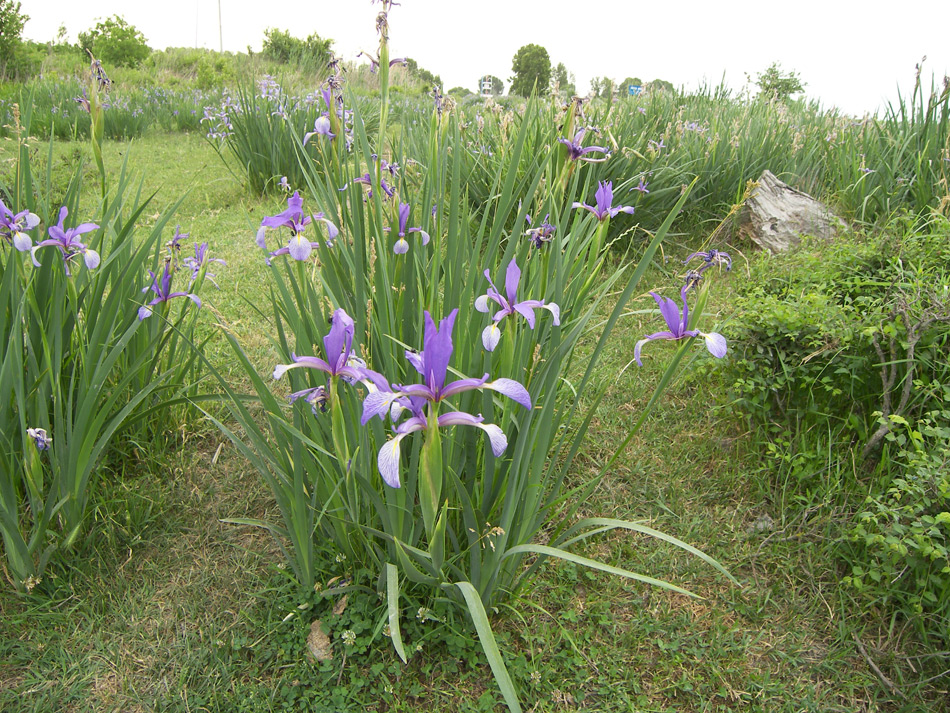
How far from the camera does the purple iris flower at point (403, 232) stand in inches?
63.7

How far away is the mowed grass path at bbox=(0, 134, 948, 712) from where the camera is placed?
5.29 ft

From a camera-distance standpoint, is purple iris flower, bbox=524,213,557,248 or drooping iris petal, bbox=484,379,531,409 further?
purple iris flower, bbox=524,213,557,248

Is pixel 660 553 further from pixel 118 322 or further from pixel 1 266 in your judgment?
pixel 1 266

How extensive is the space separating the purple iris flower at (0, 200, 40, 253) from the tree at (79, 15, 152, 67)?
23059 millimetres

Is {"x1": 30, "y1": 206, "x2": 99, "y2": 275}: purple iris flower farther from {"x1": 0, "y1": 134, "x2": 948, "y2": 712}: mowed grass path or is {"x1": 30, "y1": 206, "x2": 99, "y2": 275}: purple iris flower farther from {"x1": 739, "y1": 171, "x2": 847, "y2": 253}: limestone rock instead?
{"x1": 739, "y1": 171, "x2": 847, "y2": 253}: limestone rock

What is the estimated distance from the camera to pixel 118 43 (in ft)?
69.8

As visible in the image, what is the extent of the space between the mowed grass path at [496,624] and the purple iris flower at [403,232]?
0.52 meters

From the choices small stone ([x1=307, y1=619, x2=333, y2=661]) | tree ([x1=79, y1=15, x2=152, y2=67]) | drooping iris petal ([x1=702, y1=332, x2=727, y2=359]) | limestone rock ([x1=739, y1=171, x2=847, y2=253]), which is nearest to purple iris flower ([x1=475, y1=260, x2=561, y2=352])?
drooping iris petal ([x1=702, y1=332, x2=727, y2=359])

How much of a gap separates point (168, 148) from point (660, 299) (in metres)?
8.92

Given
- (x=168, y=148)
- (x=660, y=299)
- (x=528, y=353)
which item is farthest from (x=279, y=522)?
(x=168, y=148)

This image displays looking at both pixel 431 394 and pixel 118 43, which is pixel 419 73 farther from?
pixel 118 43

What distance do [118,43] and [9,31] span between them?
873 cm

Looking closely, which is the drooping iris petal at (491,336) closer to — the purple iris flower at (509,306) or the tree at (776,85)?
the purple iris flower at (509,306)

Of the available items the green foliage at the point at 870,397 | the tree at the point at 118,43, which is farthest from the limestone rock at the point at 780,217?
the tree at the point at 118,43
